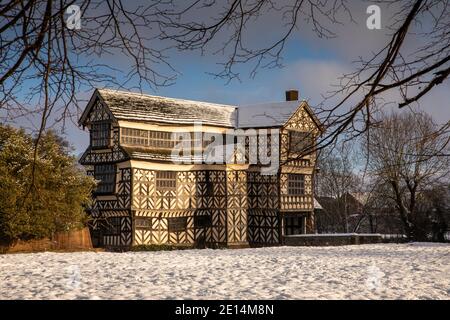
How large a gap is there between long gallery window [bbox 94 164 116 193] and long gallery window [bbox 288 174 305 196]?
1134cm

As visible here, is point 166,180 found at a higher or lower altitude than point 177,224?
higher

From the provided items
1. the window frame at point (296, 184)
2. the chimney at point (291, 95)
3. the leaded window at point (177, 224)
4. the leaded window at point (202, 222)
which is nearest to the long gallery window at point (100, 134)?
the leaded window at point (177, 224)

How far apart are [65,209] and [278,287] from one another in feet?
55.5

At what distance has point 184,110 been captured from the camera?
34.7 m

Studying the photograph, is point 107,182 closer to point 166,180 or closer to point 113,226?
point 113,226

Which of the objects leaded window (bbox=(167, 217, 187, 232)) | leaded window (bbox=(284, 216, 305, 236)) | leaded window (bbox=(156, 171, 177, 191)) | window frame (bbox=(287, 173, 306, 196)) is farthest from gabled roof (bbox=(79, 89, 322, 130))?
leaded window (bbox=(284, 216, 305, 236))

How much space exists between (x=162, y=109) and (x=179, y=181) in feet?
16.7

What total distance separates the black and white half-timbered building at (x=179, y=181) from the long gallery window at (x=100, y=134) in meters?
0.06

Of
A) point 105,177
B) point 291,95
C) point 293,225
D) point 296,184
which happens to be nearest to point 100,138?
point 105,177

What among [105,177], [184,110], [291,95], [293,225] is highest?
[291,95]

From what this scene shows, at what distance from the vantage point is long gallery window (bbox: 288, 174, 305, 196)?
34.1 m

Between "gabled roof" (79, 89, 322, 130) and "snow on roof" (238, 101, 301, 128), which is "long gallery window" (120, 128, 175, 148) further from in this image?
"snow on roof" (238, 101, 301, 128)

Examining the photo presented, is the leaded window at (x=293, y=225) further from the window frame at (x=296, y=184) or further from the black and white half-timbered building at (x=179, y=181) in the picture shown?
the window frame at (x=296, y=184)

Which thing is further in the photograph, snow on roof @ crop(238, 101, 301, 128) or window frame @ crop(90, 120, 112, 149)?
snow on roof @ crop(238, 101, 301, 128)
